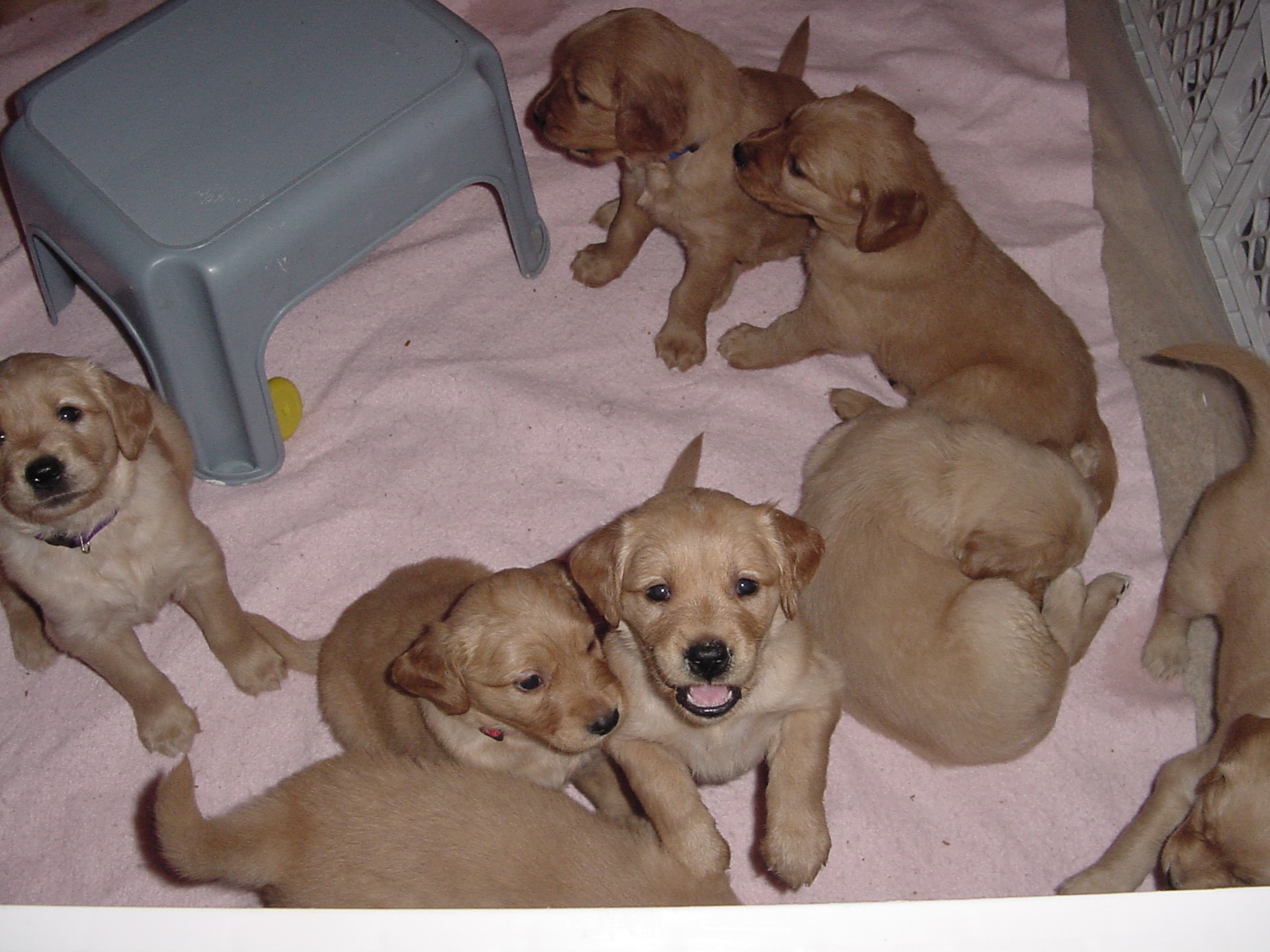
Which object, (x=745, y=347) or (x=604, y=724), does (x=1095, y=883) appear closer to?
(x=604, y=724)

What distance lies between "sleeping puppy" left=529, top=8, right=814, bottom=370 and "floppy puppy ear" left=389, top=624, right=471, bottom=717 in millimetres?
1738

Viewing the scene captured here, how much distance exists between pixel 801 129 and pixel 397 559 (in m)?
1.92

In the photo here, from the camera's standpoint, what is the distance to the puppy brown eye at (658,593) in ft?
8.13

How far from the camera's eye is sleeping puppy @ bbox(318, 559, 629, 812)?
255cm

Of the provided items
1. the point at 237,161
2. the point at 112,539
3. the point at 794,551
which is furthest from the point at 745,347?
the point at 112,539

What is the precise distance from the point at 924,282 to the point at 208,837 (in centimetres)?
256

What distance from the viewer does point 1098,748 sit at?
134 inches

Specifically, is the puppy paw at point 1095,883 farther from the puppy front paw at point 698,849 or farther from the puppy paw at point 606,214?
the puppy paw at point 606,214

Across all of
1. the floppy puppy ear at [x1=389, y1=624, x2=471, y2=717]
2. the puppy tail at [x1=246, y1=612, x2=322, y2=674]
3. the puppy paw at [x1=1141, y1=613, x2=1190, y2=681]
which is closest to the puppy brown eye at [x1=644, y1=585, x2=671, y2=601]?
the floppy puppy ear at [x1=389, y1=624, x2=471, y2=717]

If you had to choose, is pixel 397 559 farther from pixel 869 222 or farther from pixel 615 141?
pixel 869 222

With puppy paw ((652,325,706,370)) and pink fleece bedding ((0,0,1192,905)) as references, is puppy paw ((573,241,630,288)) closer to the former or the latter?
pink fleece bedding ((0,0,1192,905))

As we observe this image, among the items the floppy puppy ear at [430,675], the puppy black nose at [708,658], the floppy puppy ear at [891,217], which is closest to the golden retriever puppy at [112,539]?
the floppy puppy ear at [430,675]

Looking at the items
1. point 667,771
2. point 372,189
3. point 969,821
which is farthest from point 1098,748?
point 372,189

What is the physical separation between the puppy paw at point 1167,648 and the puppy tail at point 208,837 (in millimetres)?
2680
